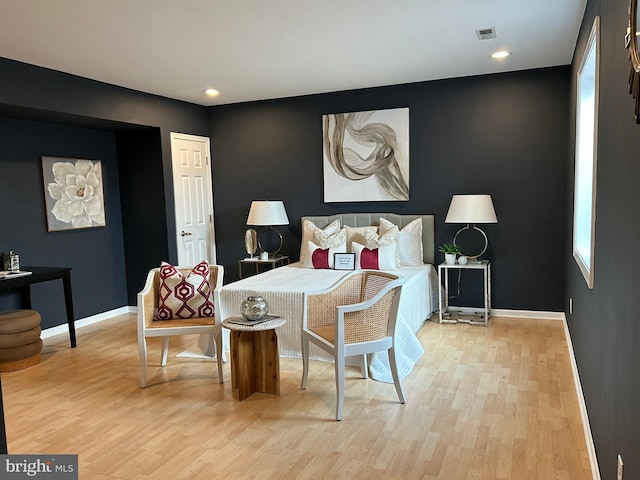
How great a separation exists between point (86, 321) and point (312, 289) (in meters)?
2.89

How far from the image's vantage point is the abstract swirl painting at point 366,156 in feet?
18.0

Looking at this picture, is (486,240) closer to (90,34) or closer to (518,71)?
(518,71)

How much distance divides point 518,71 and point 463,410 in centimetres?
350

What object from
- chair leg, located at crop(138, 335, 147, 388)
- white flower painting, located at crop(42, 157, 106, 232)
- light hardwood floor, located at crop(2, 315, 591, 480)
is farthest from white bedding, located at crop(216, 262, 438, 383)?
white flower painting, located at crop(42, 157, 106, 232)

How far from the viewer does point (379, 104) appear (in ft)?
18.3

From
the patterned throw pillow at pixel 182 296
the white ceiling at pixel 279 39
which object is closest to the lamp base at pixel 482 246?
the white ceiling at pixel 279 39

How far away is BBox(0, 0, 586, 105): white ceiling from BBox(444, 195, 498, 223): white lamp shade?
125 cm

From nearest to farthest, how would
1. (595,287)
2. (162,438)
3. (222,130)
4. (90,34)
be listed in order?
(595,287), (162,438), (90,34), (222,130)

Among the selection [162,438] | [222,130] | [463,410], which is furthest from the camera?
[222,130]

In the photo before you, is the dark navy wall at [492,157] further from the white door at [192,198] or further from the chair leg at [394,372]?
the chair leg at [394,372]

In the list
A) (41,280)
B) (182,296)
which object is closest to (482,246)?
(182,296)

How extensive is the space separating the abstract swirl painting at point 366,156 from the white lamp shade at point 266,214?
557 millimetres

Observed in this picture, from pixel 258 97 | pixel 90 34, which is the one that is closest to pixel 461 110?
pixel 258 97

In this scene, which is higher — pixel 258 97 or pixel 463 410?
pixel 258 97
